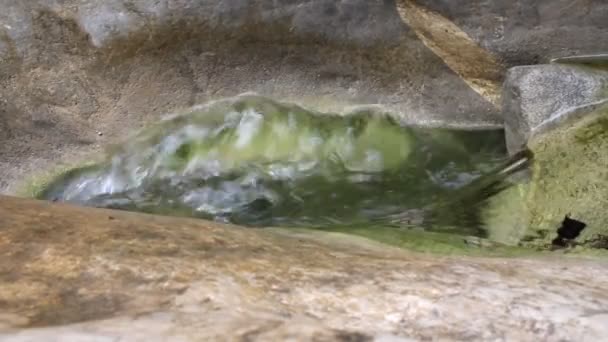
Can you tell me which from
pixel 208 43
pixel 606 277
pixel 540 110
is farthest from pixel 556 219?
pixel 208 43

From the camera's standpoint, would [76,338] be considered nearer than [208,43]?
Yes

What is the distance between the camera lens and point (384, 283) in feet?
5.62

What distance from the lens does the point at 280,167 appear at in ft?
11.0

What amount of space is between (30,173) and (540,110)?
205 cm

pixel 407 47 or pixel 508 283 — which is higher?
pixel 407 47

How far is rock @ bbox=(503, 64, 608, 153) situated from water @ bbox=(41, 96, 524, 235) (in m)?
0.18

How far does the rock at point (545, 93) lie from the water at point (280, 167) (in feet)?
0.60

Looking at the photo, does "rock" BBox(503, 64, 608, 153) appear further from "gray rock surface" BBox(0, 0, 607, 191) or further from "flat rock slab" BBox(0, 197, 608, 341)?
"flat rock slab" BBox(0, 197, 608, 341)

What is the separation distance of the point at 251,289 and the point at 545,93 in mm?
1907

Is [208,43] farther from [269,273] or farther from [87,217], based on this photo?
[269,273]

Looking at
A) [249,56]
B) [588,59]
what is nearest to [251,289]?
[249,56]

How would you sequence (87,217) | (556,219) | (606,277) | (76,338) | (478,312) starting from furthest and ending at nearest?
(556,219), (87,217), (606,277), (478,312), (76,338)

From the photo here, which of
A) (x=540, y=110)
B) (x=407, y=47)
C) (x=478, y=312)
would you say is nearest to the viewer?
(x=478, y=312)

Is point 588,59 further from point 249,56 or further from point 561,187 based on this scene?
point 249,56
